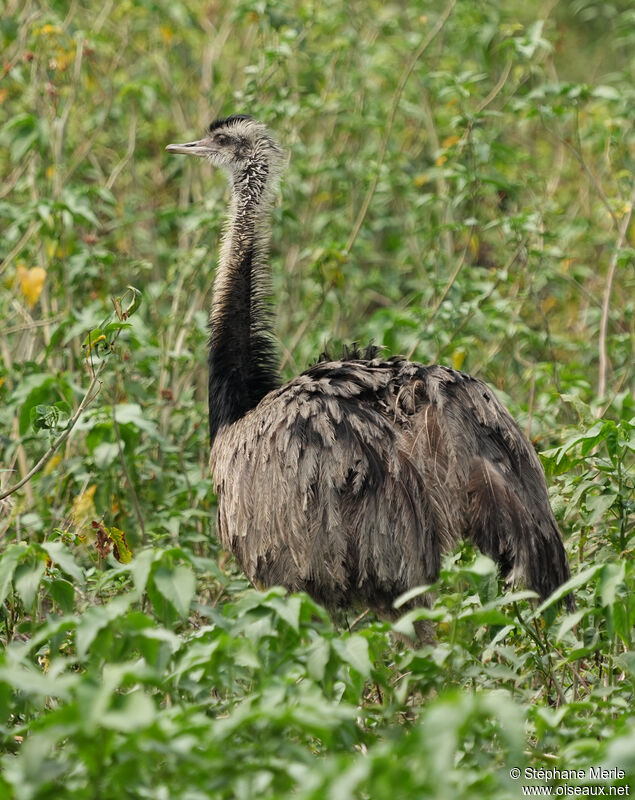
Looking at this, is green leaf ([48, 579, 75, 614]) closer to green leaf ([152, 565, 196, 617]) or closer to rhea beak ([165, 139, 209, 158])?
green leaf ([152, 565, 196, 617])

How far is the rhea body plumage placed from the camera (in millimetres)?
4320

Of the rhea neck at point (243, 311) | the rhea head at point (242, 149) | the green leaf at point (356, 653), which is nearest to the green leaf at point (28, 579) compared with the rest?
the green leaf at point (356, 653)

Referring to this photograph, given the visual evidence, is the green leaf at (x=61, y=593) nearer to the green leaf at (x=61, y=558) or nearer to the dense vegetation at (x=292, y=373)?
the dense vegetation at (x=292, y=373)

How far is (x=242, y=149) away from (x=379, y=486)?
→ 224cm

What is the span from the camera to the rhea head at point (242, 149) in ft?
19.1

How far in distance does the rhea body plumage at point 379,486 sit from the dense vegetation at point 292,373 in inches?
8.9

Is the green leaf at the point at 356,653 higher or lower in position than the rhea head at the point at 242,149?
lower

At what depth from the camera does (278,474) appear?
454 centimetres

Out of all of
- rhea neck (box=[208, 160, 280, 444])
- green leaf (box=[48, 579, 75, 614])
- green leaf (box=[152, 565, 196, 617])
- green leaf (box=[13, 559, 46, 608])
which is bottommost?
green leaf (box=[48, 579, 75, 614])

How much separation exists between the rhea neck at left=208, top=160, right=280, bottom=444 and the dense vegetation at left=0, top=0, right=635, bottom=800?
0.39 metres

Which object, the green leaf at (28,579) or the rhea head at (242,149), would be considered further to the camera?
the rhea head at (242,149)

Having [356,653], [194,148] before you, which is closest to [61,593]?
[356,653]

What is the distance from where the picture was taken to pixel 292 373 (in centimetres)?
742

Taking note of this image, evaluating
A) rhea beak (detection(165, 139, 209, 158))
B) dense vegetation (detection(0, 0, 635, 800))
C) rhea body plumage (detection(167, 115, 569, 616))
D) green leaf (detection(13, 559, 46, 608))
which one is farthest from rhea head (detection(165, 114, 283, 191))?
green leaf (detection(13, 559, 46, 608))
